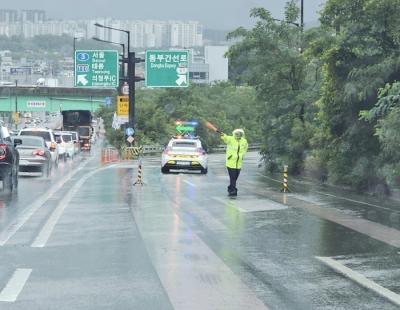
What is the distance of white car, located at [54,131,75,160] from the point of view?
4662 cm

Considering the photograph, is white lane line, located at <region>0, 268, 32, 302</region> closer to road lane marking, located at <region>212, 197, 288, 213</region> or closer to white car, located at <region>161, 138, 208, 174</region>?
road lane marking, located at <region>212, 197, 288, 213</region>

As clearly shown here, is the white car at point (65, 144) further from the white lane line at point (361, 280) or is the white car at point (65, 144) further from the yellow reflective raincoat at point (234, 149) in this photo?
the white lane line at point (361, 280)

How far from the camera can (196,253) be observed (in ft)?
33.9

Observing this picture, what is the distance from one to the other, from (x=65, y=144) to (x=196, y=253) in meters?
39.0

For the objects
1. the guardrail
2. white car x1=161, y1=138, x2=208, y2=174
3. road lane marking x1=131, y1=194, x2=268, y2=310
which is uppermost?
white car x1=161, y1=138, x2=208, y2=174

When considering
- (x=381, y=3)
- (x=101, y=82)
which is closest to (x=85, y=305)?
(x=381, y=3)

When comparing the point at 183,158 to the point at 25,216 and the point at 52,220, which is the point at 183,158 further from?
the point at 52,220

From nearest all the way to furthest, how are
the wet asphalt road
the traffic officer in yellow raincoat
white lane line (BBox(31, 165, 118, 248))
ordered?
1. the wet asphalt road
2. white lane line (BBox(31, 165, 118, 248))
3. the traffic officer in yellow raincoat

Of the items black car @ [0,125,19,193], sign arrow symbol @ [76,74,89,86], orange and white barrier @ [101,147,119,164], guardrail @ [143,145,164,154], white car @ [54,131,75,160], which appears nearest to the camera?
black car @ [0,125,19,193]

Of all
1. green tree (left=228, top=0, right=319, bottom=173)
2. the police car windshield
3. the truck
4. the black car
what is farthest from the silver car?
the truck

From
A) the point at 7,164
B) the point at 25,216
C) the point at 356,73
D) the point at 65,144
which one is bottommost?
the point at 25,216

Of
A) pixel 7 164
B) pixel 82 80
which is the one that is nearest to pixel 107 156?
pixel 82 80

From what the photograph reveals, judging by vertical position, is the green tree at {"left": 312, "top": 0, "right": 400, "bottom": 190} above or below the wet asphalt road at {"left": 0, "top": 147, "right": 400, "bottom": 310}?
above

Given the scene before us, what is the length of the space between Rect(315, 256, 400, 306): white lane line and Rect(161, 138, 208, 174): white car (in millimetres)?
20219
